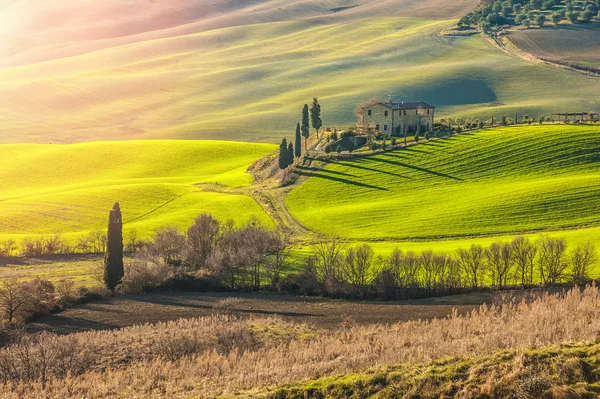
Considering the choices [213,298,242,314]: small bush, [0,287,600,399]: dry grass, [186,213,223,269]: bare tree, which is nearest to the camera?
[0,287,600,399]: dry grass

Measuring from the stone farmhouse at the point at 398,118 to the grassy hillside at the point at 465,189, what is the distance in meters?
10.9

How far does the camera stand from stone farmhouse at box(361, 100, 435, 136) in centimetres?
11225

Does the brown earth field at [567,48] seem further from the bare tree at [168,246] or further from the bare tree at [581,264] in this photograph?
the bare tree at [168,246]

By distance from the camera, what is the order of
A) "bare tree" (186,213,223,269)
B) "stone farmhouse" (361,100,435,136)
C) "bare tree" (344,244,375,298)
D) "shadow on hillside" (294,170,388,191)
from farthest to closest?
"stone farmhouse" (361,100,435,136) → "shadow on hillside" (294,170,388,191) → "bare tree" (186,213,223,269) → "bare tree" (344,244,375,298)

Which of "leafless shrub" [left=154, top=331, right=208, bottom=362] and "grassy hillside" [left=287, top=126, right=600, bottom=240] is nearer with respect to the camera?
"leafless shrub" [left=154, top=331, right=208, bottom=362]

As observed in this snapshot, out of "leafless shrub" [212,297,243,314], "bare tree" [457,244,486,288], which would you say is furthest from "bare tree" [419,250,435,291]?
"leafless shrub" [212,297,243,314]

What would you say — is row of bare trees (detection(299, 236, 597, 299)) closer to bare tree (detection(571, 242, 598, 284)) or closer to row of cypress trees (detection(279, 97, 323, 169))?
bare tree (detection(571, 242, 598, 284))

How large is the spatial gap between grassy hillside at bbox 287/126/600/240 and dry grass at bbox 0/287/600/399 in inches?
1152

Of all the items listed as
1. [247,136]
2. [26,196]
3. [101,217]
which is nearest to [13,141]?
[247,136]

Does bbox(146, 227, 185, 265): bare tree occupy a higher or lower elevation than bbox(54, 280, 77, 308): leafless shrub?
higher

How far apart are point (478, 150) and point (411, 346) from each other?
2647 inches

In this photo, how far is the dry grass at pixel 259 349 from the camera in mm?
30062

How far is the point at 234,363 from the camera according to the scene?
110 feet

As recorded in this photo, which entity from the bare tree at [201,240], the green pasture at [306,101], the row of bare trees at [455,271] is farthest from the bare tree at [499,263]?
the green pasture at [306,101]
